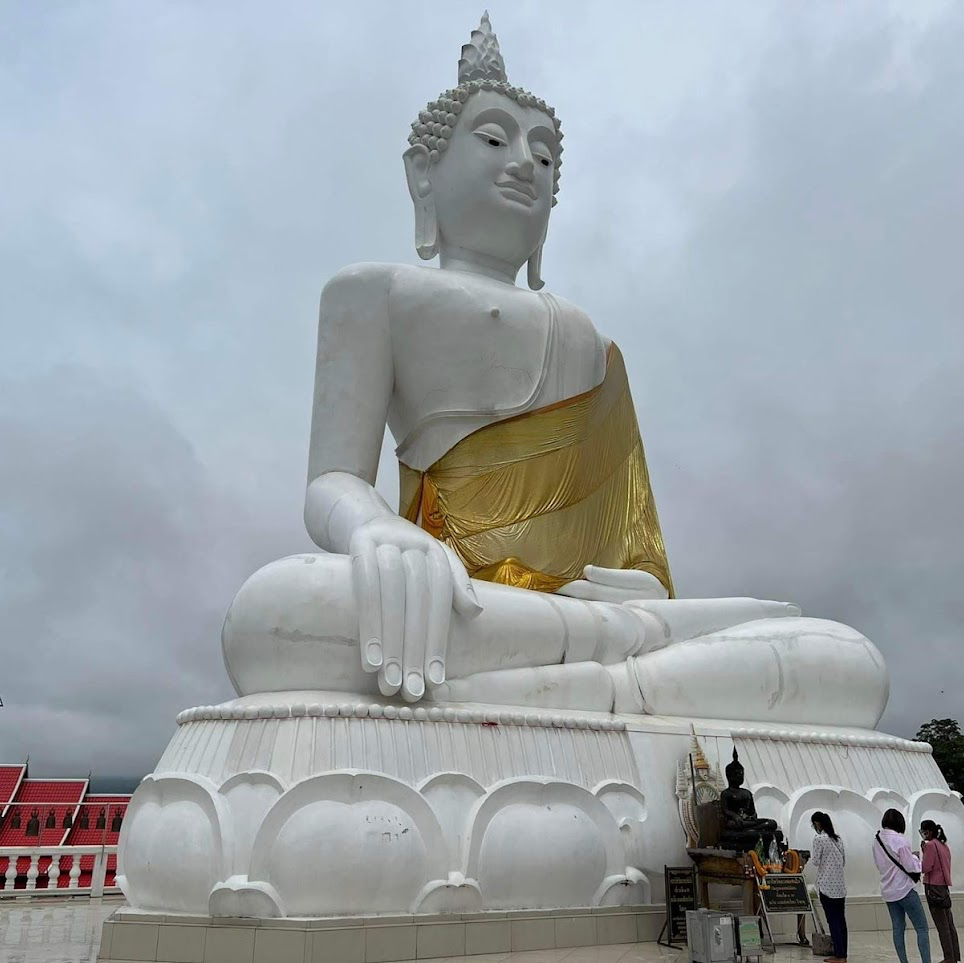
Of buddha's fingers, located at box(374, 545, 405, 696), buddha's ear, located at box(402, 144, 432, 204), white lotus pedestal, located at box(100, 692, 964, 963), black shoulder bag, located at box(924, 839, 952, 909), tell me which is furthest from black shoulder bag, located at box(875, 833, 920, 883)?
buddha's ear, located at box(402, 144, 432, 204)

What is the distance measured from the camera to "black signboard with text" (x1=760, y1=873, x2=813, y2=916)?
5.09m

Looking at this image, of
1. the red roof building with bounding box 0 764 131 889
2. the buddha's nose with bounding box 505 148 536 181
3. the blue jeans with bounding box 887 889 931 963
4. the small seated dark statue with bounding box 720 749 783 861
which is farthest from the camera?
the red roof building with bounding box 0 764 131 889

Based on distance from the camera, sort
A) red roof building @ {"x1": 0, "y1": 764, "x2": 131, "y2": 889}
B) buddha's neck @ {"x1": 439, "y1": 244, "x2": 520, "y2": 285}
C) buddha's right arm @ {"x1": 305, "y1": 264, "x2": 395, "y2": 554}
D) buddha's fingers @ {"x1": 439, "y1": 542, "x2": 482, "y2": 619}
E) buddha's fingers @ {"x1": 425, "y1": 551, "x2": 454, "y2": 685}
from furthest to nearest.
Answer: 1. red roof building @ {"x1": 0, "y1": 764, "x2": 131, "y2": 889}
2. buddha's neck @ {"x1": 439, "y1": 244, "x2": 520, "y2": 285}
3. buddha's right arm @ {"x1": 305, "y1": 264, "x2": 395, "y2": 554}
4. buddha's fingers @ {"x1": 439, "y1": 542, "x2": 482, "y2": 619}
5. buddha's fingers @ {"x1": 425, "y1": 551, "x2": 454, "y2": 685}

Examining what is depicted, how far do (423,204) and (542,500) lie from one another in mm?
2864

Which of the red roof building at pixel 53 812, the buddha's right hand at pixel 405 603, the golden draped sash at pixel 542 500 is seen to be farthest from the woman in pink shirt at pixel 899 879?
the red roof building at pixel 53 812

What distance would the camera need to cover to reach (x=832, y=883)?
4859mm

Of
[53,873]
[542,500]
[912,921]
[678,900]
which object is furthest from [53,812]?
[912,921]

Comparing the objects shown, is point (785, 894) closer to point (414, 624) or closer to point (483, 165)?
point (414, 624)

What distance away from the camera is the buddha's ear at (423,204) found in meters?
8.18

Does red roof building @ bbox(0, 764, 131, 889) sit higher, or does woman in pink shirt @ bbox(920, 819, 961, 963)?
red roof building @ bbox(0, 764, 131, 889)

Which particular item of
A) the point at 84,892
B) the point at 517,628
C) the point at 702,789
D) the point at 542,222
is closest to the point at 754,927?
the point at 702,789

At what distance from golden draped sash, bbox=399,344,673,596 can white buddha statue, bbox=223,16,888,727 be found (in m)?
0.02

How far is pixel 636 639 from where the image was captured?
654 centimetres

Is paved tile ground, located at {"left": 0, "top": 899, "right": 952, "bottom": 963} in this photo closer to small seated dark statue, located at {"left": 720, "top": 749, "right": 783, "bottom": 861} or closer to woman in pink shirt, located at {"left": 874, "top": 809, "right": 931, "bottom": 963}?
woman in pink shirt, located at {"left": 874, "top": 809, "right": 931, "bottom": 963}
